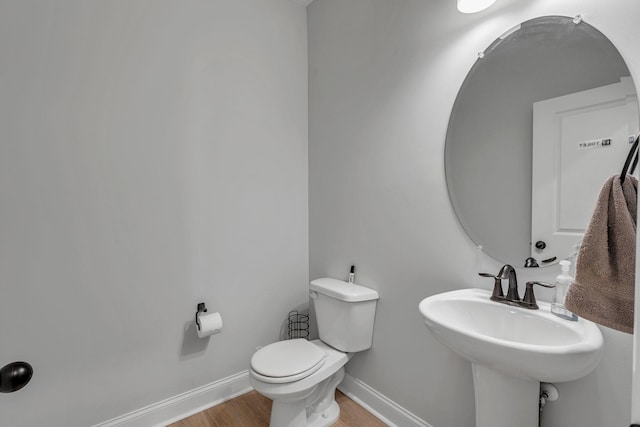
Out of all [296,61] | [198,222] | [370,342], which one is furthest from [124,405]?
[296,61]

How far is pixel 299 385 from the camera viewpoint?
1443 mm

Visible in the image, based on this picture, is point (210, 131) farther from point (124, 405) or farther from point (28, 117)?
point (124, 405)

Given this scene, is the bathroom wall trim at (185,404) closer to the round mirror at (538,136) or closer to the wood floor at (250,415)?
the wood floor at (250,415)

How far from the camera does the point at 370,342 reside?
1787 millimetres

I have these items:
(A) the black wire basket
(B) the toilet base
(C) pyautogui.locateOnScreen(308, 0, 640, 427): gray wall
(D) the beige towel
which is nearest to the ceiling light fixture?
(C) pyautogui.locateOnScreen(308, 0, 640, 427): gray wall

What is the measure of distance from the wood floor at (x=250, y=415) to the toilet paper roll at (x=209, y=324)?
0.48 meters

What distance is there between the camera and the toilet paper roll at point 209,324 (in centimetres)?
168

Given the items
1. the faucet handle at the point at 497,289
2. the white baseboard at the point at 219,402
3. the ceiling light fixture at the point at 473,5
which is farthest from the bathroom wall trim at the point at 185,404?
the ceiling light fixture at the point at 473,5

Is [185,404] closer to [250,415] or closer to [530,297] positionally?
[250,415]

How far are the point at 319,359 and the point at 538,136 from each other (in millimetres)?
1398

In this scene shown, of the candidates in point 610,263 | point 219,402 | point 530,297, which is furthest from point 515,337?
point 219,402

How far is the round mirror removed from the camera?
98cm

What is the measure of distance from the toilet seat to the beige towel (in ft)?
3.73

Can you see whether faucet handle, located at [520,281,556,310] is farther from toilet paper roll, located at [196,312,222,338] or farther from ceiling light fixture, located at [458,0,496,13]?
toilet paper roll, located at [196,312,222,338]
